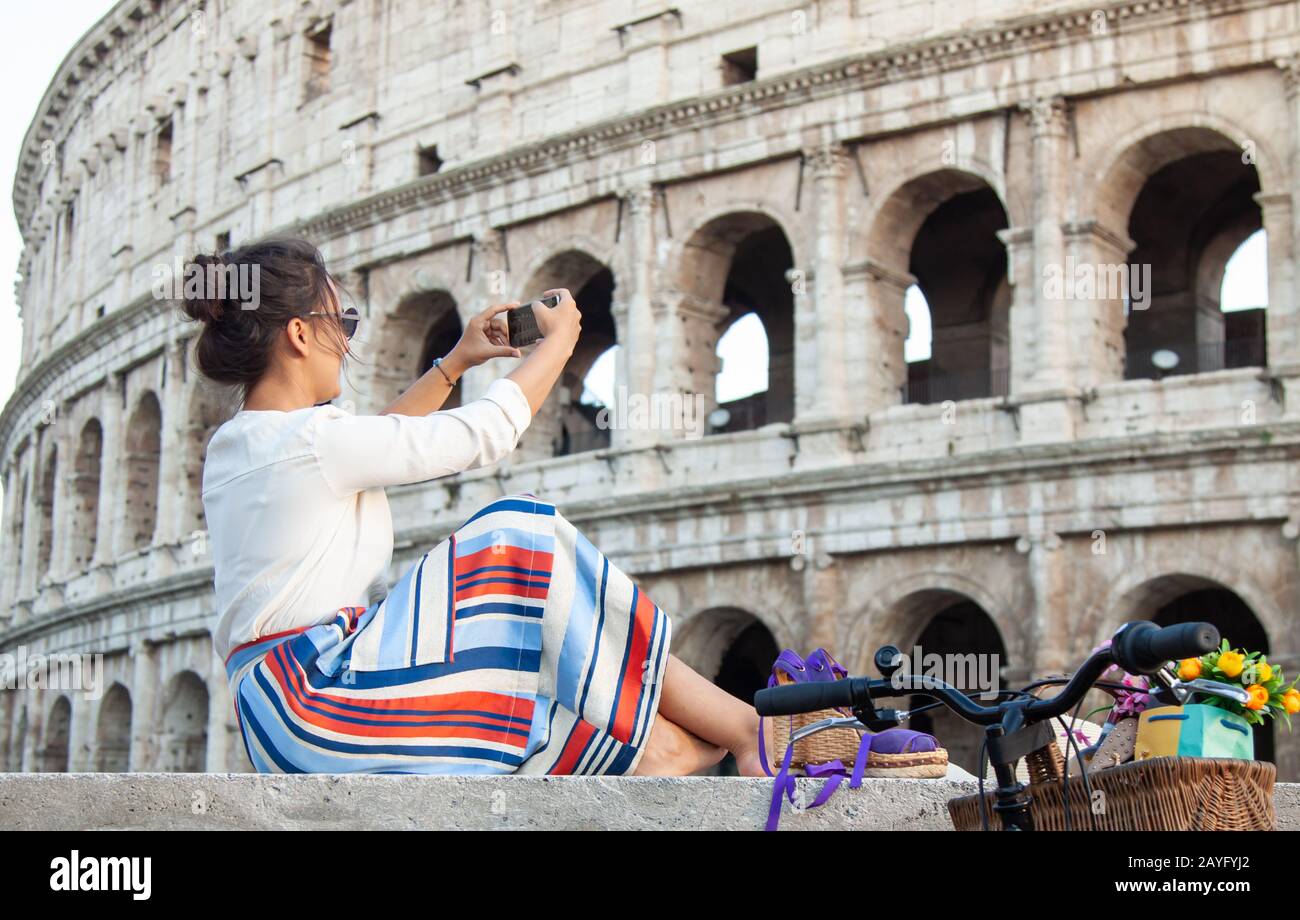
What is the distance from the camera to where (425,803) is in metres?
4.00

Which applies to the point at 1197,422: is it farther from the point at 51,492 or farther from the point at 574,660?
the point at 51,492

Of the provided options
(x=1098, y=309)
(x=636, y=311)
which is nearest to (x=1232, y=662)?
(x=1098, y=309)

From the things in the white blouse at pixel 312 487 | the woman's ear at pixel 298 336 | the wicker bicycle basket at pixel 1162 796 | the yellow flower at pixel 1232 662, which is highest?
the woman's ear at pixel 298 336

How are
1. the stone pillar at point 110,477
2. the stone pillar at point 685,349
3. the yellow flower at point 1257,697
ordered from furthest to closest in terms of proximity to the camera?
the stone pillar at point 110,477, the stone pillar at point 685,349, the yellow flower at point 1257,697

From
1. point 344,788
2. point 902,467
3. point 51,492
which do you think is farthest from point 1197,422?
point 51,492

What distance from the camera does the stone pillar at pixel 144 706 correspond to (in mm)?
27766

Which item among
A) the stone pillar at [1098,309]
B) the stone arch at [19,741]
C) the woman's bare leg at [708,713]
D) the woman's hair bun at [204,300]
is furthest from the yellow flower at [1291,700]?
the stone arch at [19,741]

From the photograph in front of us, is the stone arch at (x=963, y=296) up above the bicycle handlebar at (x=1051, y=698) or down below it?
above

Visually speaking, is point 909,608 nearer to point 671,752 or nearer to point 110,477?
point 671,752

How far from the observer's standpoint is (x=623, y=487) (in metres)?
21.0

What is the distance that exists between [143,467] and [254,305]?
2657cm

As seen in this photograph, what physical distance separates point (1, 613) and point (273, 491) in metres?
32.9

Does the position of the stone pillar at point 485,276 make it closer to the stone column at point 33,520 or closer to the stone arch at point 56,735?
the stone arch at point 56,735

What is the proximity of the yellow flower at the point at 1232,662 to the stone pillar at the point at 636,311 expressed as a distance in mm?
16828
